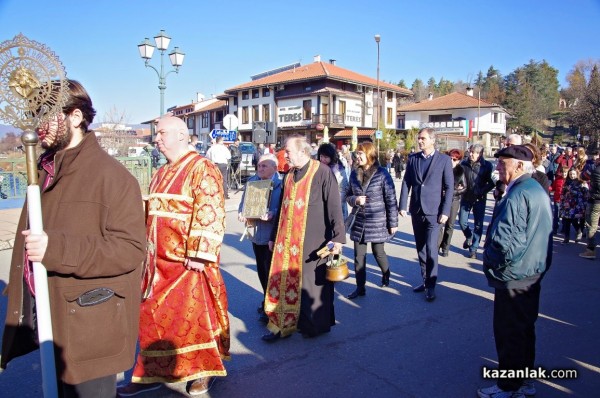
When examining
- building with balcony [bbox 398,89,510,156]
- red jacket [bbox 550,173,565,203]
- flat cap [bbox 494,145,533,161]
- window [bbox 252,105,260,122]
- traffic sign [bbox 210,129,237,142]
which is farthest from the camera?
building with balcony [bbox 398,89,510,156]

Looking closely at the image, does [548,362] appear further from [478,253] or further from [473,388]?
[478,253]

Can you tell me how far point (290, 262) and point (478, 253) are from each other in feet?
16.2

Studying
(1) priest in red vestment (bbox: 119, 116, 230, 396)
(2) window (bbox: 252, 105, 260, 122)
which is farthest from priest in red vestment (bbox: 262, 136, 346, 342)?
(2) window (bbox: 252, 105, 260, 122)

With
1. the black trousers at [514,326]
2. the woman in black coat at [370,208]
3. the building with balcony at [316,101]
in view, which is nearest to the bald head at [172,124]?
the black trousers at [514,326]

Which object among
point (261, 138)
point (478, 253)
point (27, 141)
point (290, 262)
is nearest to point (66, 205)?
point (27, 141)

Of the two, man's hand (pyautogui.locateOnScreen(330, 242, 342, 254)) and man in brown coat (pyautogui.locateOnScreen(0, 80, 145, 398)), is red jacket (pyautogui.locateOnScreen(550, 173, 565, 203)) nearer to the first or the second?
man's hand (pyautogui.locateOnScreen(330, 242, 342, 254))

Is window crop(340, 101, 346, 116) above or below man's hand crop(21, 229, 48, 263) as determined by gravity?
above

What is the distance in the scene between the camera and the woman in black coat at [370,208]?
5.57 meters

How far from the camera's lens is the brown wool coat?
1940 mm

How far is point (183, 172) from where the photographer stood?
3227 millimetres

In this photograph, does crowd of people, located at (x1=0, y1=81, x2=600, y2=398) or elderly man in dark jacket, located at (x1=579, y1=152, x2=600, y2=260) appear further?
elderly man in dark jacket, located at (x1=579, y1=152, x2=600, y2=260)

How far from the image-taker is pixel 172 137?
322 centimetres

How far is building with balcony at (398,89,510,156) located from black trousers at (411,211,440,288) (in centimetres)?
5359

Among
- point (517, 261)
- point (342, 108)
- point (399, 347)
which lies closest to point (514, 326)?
point (517, 261)
